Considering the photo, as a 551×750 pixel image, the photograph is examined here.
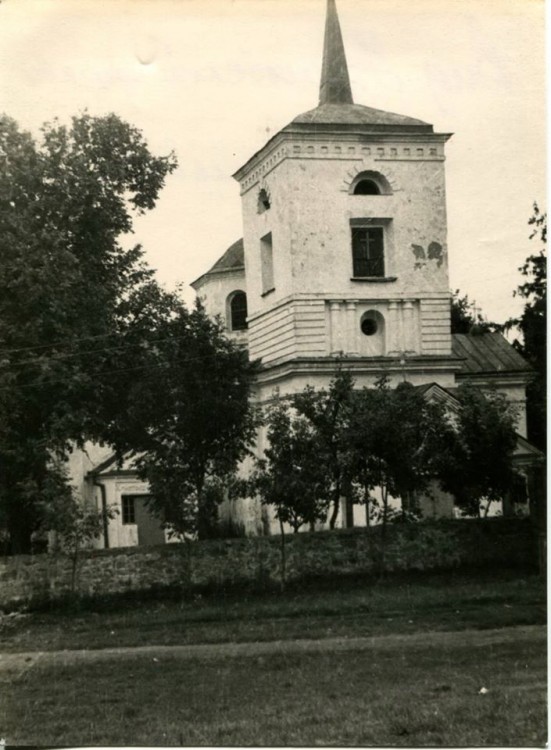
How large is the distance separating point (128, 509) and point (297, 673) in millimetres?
22912

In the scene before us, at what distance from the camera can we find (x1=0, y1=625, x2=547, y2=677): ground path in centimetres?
1587

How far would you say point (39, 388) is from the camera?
22.5 metres

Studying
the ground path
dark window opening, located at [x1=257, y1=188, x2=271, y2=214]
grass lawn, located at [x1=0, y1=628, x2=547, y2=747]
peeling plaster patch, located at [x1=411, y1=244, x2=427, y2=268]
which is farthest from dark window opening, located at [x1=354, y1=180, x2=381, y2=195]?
grass lawn, located at [x1=0, y1=628, x2=547, y2=747]

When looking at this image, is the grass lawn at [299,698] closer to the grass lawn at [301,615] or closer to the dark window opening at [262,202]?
the grass lawn at [301,615]

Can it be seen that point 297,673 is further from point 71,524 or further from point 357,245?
point 357,245

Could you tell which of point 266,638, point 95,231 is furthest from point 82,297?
point 266,638

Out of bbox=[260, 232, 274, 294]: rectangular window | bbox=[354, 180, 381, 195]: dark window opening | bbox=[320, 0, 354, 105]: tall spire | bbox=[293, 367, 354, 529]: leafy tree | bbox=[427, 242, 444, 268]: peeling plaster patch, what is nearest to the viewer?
bbox=[320, 0, 354, 105]: tall spire

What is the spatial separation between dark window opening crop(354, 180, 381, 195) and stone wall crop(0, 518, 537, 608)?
12903 millimetres

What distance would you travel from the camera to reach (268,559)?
74.1 ft

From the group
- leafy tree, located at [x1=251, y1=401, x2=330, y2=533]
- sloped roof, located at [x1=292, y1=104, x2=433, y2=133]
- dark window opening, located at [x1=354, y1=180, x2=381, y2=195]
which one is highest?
sloped roof, located at [x1=292, y1=104, x2=433, y2=133]

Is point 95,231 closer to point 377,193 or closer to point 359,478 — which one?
point 359,478

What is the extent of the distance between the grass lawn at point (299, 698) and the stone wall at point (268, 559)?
5.53 m

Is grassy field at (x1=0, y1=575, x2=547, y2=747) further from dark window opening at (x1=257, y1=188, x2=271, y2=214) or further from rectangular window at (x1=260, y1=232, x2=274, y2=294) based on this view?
dark window opening at (x1=257, y1=188, x2=271, y2=214)

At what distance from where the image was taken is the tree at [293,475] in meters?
23.7
